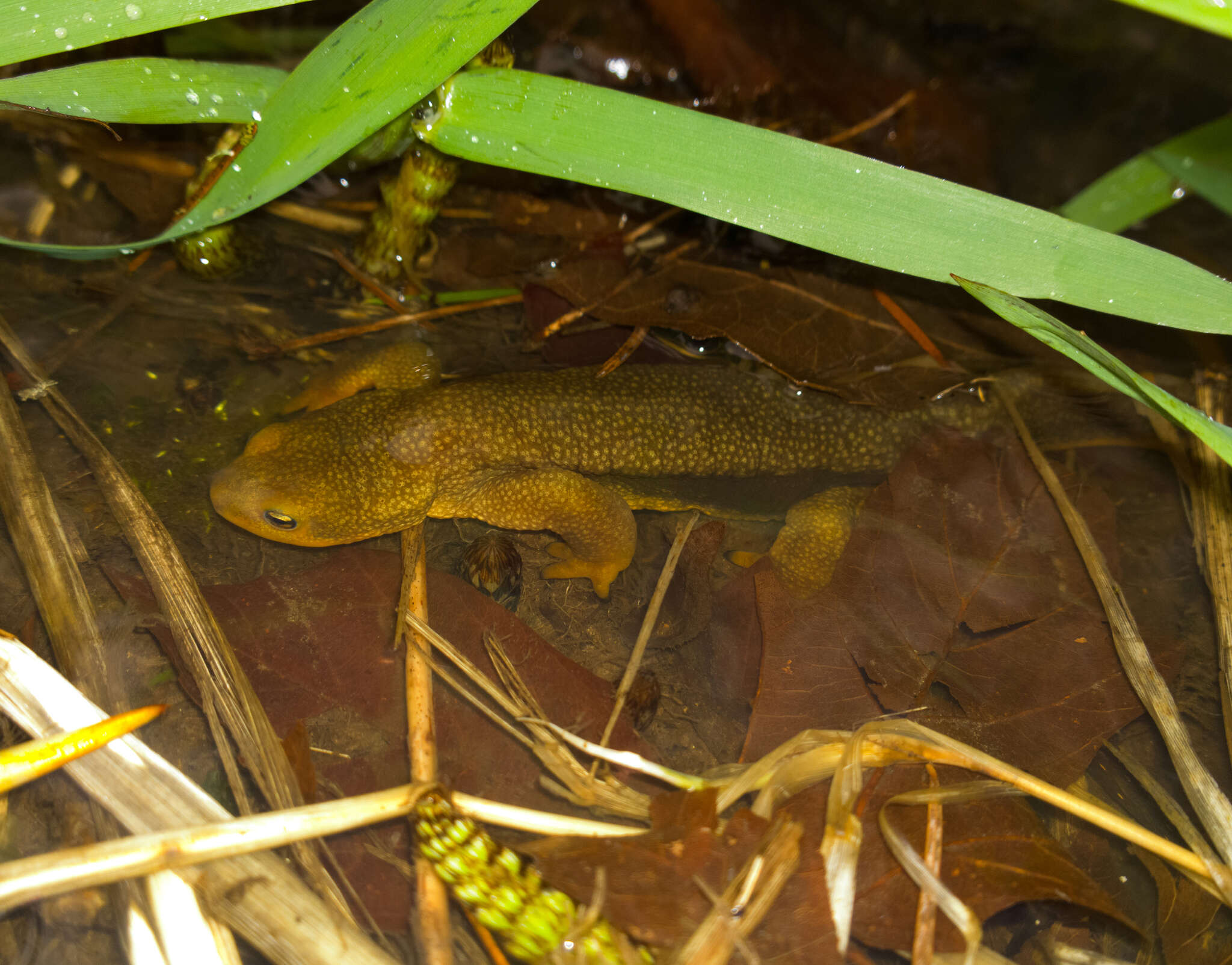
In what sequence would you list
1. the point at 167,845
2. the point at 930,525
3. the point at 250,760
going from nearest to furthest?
the point at 167,845, the point at 250,760, the point at 930,525

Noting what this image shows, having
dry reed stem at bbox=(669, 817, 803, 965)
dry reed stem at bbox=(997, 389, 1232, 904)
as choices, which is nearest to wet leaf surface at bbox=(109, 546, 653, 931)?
dry reed stem at bbox=(669, 817, 803, 965)

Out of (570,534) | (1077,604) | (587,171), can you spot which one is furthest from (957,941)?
(587,171)

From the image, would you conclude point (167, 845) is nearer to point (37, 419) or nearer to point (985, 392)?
point (37, 419)

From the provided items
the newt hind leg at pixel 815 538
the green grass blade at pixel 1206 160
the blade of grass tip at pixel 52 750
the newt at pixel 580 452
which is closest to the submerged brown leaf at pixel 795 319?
the newt at pixel 580 452

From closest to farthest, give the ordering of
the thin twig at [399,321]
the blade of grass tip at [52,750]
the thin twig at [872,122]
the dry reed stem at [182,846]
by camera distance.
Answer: the dry reed stem at [182,846], the blade of grass tip at [52,750], the thin twig at [399,321], the thin twig at [872,122]

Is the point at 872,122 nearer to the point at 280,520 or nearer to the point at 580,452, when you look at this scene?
the point at 580,452

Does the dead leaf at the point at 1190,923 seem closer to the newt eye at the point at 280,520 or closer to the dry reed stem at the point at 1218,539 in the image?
the dry reed stem at the point at 1218,539
